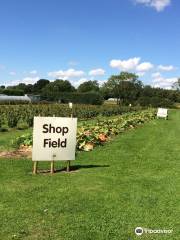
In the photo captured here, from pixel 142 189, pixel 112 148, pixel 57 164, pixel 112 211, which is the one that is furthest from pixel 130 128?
pixel 112 211

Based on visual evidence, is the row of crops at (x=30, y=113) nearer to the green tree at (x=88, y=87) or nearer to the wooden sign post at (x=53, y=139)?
the wooden sign post at (x=53, y=139)

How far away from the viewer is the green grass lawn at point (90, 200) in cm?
603

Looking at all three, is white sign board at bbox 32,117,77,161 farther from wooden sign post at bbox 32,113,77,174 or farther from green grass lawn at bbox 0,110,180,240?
green grass lawn at bbox 0,110,180,240

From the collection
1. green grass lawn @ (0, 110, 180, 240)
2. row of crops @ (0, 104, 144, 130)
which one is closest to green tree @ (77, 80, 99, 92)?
row of crops @ (0, 104, 144, 130)

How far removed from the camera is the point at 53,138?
9.88 metres

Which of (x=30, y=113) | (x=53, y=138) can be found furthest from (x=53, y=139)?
(x=30, y=113)

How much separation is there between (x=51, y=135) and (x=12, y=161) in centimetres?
195

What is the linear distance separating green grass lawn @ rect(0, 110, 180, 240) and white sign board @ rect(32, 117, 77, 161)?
17.2 inches

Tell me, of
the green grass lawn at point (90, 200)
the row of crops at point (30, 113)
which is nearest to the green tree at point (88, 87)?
the row of crops at point (30, 113)

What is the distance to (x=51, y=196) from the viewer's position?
7742 millimetres

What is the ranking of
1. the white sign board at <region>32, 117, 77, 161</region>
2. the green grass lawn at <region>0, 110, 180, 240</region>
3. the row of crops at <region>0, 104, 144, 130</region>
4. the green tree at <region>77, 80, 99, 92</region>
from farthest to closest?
the green tree at <region>77, 80, 99, 92</region>
the row of crops at <region>0, 104, 144, 130</region>
the white sign board at <region>32, 117, 77, 161</region>
the green grass lawn at <region>0, 110, 180, 240</region>

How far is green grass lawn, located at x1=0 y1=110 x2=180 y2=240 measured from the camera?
19.8 ft

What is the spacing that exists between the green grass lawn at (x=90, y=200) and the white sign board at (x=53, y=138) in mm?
437

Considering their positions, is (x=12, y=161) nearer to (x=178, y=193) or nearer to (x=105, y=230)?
(x=178, y=193)
